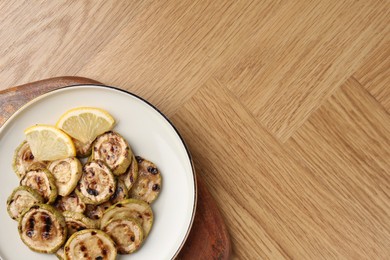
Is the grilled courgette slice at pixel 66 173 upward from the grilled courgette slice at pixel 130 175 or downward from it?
downward

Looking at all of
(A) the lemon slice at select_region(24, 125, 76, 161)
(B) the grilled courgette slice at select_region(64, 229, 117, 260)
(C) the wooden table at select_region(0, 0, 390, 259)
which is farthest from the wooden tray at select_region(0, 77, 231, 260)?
(A) the lemon slice at select_region(24, 125, 76, 161)

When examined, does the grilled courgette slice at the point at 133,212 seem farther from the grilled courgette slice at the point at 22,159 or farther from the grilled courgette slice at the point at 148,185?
the grilled courgette slice at the point at 22,159

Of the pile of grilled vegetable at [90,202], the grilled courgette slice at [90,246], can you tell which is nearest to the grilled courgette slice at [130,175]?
the pile of grilled vegetable at [90,202]

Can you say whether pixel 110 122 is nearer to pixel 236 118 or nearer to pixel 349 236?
pixel 236 118

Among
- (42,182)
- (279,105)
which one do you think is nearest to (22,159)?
(42,182)

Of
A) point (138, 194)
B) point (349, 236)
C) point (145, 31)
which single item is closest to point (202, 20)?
point (145, 31)

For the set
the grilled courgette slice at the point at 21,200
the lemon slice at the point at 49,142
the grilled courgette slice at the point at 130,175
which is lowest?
the grilled courgette slice at the point at 21,200
